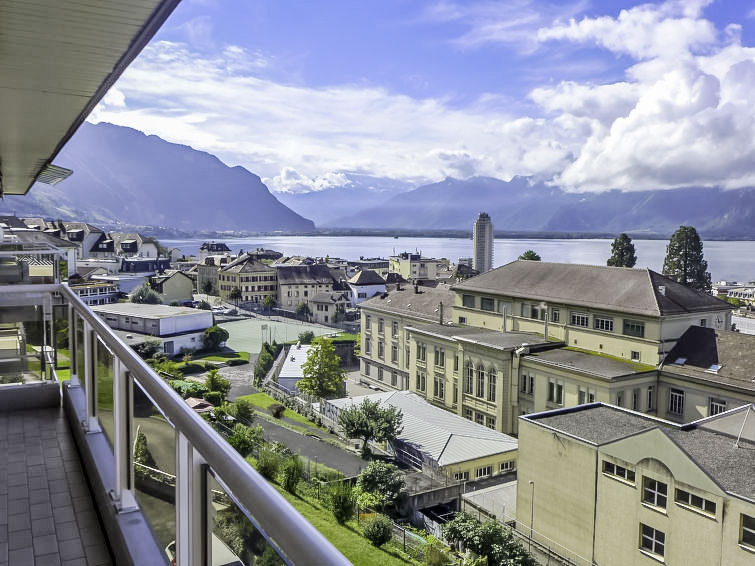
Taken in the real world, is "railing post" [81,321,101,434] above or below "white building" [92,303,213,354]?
above

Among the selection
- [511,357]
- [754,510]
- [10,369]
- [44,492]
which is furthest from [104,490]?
[511,357]

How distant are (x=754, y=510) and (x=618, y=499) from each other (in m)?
2.62

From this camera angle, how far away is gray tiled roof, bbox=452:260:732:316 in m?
19.5

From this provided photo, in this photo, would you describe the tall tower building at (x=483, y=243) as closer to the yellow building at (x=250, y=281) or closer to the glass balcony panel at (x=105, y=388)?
the yellow building at (x=250, y=281)

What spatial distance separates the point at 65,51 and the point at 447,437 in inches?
638

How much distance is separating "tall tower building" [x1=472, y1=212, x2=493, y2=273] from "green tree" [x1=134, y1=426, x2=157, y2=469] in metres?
79.3

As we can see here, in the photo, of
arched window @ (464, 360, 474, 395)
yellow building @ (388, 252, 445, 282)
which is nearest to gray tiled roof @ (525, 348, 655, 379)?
arched window @ (464, 360, 474, 395)

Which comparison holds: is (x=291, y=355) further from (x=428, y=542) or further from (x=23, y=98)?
(x=23, y=98)

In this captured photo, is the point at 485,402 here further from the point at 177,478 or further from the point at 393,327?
the point at 177,478

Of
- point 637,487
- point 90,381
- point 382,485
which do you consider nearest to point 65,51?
point 90,381

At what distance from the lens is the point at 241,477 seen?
2.76ft

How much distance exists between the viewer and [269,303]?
4928 centimetres

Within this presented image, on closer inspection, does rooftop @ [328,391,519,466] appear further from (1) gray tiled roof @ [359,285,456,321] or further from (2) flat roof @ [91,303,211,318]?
(2) flat roof @ [91,303,211,318]

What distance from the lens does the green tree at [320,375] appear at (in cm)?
2438
